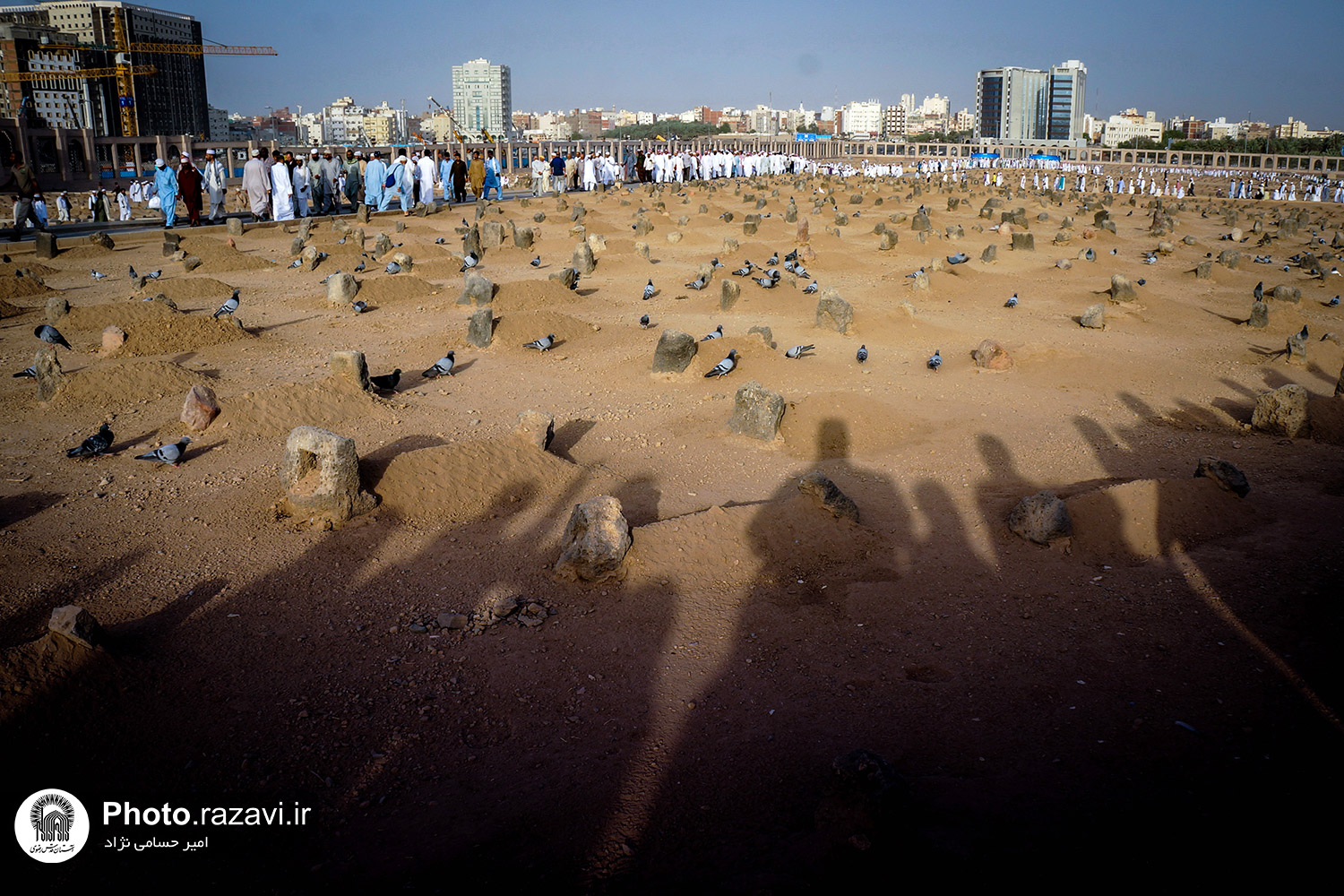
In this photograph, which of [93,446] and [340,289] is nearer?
[93,446]

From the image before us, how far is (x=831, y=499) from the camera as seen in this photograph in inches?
247

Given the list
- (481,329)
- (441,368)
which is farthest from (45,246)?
(441,368)

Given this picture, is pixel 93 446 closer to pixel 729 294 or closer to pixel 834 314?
pixel 834 314

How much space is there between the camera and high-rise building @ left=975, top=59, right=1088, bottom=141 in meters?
128

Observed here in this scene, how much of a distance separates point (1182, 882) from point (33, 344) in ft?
43.6

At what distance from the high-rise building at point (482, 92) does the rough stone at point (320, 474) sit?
201 m

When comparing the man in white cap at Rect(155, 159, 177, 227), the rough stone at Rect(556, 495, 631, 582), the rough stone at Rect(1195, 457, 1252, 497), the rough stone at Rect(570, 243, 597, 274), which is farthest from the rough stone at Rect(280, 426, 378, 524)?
the man in white cap at Rect(155, 159, 177, 227)

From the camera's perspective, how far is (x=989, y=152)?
95938mm

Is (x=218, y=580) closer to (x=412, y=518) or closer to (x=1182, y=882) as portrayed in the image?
(x=412, y=518)

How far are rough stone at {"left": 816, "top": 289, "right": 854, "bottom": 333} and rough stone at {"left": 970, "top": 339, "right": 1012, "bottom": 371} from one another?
6.97 feet

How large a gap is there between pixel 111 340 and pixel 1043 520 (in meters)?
10.8

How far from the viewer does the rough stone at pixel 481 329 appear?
11516 mm

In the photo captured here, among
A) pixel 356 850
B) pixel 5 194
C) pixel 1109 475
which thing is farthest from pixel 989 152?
pixel 356 850

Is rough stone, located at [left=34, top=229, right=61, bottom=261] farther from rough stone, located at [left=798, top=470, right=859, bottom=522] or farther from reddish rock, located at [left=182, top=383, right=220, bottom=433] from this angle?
rough stone, located at [left=798, top=470, right=859, bottom=522]
